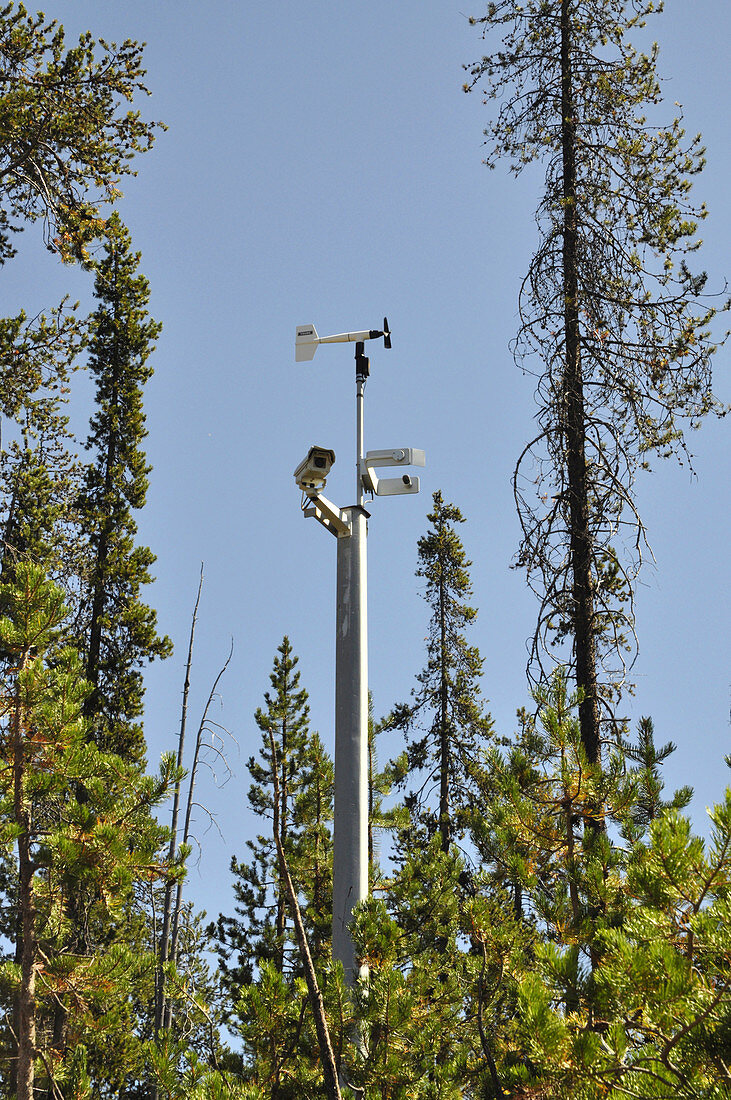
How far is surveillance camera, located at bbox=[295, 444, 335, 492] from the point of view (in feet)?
19.7

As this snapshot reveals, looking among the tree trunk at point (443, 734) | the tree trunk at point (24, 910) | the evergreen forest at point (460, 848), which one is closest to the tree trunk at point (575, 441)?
the evergreen forest at point (460, 848)

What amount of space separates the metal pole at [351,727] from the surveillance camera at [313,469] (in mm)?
389

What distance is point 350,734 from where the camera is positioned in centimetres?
585

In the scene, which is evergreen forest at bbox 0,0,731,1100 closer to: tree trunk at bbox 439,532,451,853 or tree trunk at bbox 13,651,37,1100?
tree trunk at bbox 13,651,37,1100

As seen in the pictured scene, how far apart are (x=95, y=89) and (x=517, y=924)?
7.76 meters

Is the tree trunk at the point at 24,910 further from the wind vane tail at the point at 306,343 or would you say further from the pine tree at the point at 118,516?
the pine tree at the point at 118,516

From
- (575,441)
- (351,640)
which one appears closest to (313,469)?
(351,640)

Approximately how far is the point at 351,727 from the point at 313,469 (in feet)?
4.93

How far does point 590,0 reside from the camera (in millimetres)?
9172

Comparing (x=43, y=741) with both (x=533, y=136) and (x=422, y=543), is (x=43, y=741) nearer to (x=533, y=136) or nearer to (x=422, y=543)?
(x=533, y=136)

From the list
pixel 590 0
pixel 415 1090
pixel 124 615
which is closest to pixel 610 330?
pixel 590 0

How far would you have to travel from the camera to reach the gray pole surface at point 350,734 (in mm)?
5461

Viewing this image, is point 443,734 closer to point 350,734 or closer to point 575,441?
point 575,441

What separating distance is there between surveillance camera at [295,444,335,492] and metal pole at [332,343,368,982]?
0.39 metres
